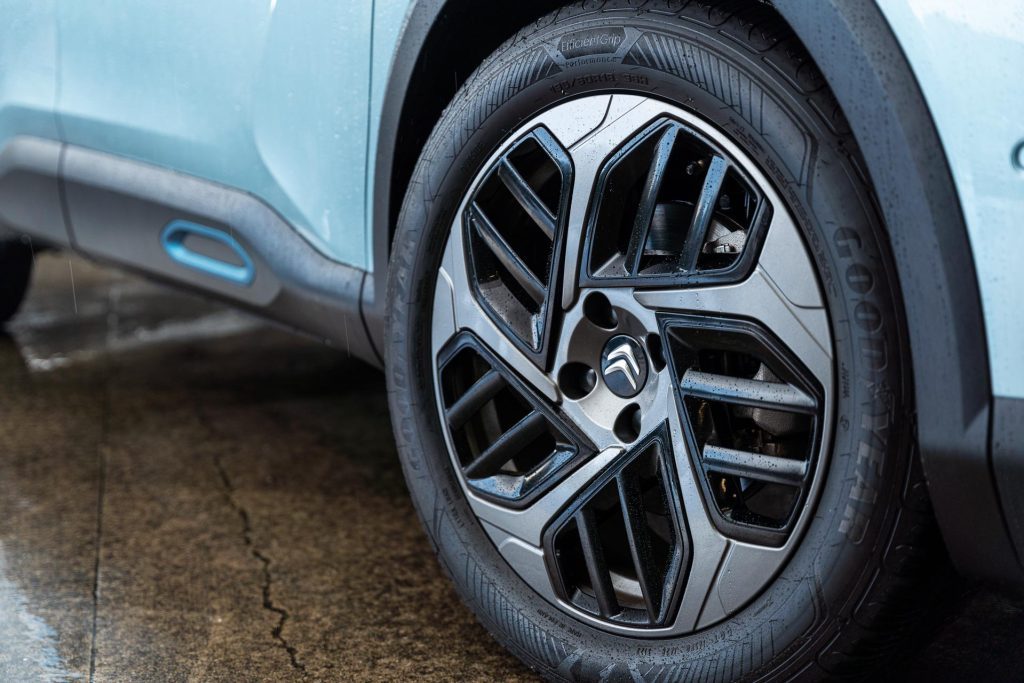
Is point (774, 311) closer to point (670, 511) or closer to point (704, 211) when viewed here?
point (704, 211)

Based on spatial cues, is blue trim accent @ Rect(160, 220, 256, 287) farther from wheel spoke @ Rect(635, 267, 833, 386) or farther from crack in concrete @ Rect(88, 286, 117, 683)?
wheel spoke @ Rect(635, 267, 833, 386)

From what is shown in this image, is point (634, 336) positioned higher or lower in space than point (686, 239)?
lower

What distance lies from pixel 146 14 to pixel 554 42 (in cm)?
98

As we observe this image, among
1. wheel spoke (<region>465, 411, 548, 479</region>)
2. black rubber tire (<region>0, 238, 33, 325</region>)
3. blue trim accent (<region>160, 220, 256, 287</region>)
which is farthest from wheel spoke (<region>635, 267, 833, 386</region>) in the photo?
black rubber tire (<region>0, 238, 33, 325</region>)

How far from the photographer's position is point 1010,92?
1.22 meters

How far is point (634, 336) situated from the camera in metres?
1.58

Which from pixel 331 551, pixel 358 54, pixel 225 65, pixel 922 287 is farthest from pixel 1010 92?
pixel 331 551

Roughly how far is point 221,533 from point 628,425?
1.14 meters

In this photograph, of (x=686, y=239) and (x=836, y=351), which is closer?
(x=836, y=351)

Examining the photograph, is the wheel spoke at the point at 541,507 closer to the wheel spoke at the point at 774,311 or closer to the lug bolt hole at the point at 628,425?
the lug bolt hole at the point at 628,425

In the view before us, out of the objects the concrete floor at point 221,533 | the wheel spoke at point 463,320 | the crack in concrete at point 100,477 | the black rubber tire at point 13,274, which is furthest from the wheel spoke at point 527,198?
the black rubber tire at point 13,274

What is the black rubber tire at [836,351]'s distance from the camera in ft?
4.47

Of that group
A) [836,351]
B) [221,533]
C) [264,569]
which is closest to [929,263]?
[836,351]

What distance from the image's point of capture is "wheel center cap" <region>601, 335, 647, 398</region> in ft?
5.18
